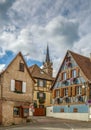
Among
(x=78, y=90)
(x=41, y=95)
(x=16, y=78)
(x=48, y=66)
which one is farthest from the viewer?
(x=48, y=66)

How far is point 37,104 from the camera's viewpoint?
186ft

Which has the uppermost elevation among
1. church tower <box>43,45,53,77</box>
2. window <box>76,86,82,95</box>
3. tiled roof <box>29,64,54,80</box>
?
church tower <box>43,45,53,77</box>

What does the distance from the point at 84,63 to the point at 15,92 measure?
57.5ft

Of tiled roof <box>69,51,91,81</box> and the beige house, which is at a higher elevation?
tiled roof <box>69,51,91,81</box>

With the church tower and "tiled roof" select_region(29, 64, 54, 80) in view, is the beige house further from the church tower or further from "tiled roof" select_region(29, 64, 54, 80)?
the church tower

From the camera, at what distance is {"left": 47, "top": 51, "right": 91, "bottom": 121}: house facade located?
4266cm

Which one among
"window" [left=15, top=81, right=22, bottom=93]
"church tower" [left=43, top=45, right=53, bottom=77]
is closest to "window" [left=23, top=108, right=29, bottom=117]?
"window" [left=15, top=81, right=22, bottom=93]

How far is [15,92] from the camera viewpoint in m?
33.9

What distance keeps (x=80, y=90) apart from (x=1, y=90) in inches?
642

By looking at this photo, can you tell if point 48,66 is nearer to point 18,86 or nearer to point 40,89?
point 40,89

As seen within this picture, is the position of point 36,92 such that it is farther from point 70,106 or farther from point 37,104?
point 70,106

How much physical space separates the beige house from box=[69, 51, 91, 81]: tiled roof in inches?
472

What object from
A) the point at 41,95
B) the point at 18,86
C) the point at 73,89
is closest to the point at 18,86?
the point at 18,86

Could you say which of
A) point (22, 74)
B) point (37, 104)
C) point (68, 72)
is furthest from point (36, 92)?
point (22, 74)
